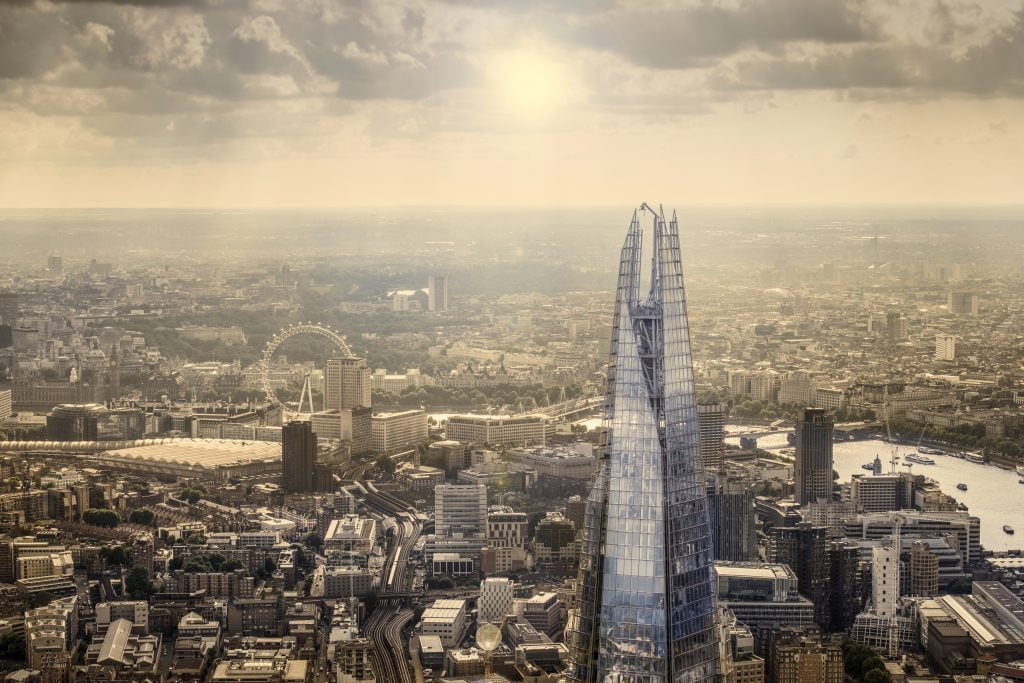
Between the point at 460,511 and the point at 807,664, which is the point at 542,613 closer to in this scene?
the point at 807,664

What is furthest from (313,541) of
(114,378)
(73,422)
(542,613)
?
(114,378)

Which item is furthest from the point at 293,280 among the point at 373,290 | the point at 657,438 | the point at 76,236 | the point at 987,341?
the point at 657,438

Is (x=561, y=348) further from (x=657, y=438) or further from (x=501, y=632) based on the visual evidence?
(x=657, y=438)

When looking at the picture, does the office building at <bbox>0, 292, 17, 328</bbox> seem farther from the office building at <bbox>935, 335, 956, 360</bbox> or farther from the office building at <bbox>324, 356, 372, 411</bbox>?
the office building at <bbox>935, 335, 956, 360</bbox>

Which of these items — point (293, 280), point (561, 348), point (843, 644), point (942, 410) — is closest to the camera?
point (843, 644)

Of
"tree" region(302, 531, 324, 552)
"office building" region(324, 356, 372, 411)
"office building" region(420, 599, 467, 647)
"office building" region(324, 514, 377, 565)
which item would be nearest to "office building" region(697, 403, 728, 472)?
"office building" region(324, 514, 377, 565)

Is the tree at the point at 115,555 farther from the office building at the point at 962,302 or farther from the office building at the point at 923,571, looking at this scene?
the office building at the point at 962,302
